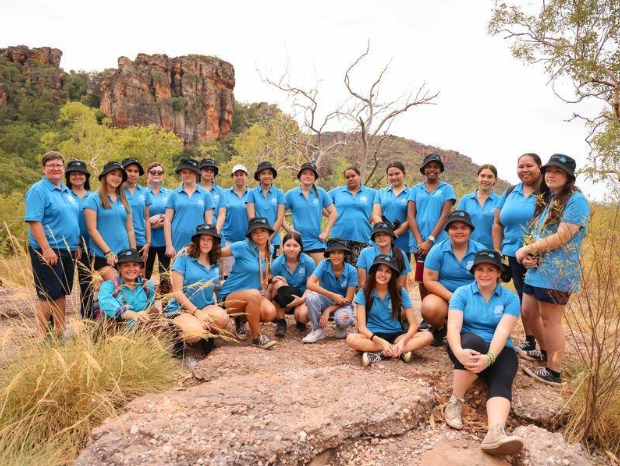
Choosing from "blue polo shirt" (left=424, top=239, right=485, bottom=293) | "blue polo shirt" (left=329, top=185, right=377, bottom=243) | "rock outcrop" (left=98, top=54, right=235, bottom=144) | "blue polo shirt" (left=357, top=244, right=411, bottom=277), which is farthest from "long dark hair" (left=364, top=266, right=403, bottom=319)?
"rock outcrop" (left=98, top=54, right=235, bottom=144)

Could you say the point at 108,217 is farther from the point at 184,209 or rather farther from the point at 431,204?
the point at 431,204

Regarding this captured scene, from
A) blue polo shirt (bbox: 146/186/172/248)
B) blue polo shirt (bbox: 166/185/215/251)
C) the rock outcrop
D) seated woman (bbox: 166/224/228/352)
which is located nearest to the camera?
seated woman (bbox: 166/224/228/352)

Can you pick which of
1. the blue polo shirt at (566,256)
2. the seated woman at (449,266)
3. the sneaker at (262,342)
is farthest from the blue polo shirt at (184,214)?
the blue polo shirt at (566,256)

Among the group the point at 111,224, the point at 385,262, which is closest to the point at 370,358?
the point at 385,262

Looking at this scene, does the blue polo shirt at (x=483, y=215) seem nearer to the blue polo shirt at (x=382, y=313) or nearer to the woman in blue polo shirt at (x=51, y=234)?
the blue polo shirt at (x=382, y=313)

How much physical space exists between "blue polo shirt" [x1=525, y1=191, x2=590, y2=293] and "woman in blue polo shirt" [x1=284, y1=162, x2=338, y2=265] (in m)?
2.79

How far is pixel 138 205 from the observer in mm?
5441

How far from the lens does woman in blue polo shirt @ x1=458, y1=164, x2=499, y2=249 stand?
189 inches

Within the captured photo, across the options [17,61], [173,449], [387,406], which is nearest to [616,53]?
[387,406]

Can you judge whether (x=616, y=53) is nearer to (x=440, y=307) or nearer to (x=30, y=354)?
(x=440, y=307)

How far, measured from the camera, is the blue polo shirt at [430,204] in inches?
202

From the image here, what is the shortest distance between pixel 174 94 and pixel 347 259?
213ft

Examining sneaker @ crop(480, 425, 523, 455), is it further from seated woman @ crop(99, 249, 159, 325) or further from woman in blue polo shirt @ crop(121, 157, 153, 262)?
woman in blue polo shirt @ crop(121, 157, 153, 262)

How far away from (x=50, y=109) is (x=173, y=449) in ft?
Result: 180
